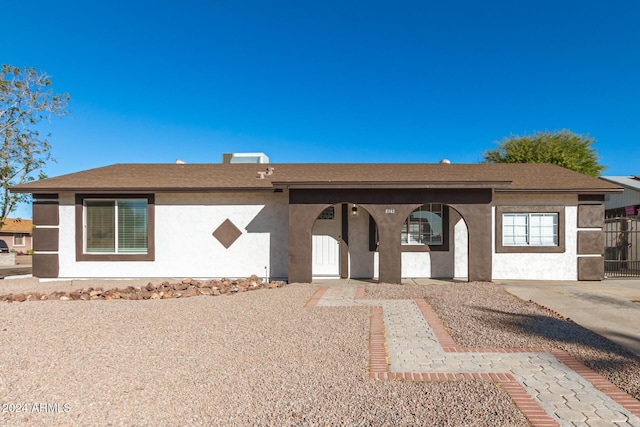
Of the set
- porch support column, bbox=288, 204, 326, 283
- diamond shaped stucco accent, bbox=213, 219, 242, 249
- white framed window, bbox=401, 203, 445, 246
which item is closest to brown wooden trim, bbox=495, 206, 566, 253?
white framed window, bbox=401, 203, 445, 246

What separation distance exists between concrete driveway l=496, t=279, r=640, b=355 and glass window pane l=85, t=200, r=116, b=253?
1206 cm

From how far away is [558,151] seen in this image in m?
28.2

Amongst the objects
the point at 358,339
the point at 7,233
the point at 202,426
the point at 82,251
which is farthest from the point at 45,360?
the point at 7,233

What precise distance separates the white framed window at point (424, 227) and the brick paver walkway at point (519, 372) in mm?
5806

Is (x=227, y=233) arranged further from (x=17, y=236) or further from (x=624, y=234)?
(x=17, y=236)

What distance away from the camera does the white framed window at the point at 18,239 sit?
41.7 meters

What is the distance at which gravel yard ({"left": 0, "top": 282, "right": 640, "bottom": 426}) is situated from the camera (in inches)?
141

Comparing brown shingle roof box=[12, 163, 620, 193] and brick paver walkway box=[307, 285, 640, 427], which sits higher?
brown shingle roof box=[12, 163, 620, 193]

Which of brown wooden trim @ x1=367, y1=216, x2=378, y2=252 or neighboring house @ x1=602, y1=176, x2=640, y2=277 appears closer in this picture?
brown wooden trim @ x1=367, y1=216, x2=378, y2=252

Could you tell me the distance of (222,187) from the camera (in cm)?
1216

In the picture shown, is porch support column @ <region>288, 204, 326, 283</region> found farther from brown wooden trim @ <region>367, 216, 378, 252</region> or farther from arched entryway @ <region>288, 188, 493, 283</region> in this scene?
brown wooden trim @ <region>367, 216, 378, 252</region>

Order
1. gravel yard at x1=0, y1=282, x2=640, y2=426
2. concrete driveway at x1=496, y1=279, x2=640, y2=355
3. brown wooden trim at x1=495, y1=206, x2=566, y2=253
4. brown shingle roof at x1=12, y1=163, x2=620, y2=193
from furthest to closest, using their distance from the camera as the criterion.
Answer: brown wooden trim at x1=495, y1=206, x2=566, y2=253 < brown shingle roof at x1=12, y1=163, x2=620, y2=193 < concrete driveway at x1=496, y1=279, x2=640, y2=355 < gravel yard at x1=0, y1=282, x2=640, y2=426

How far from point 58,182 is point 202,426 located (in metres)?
12.1

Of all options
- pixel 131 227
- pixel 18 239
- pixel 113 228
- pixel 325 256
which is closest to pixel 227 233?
pixel 131 227
